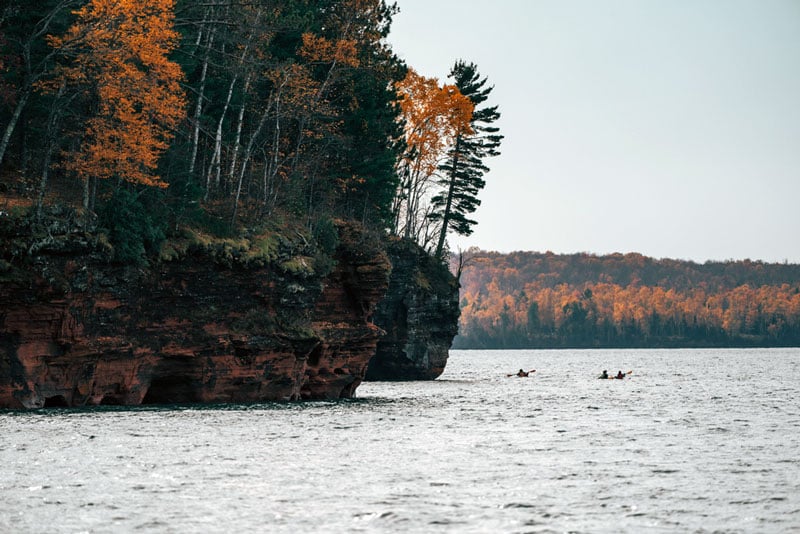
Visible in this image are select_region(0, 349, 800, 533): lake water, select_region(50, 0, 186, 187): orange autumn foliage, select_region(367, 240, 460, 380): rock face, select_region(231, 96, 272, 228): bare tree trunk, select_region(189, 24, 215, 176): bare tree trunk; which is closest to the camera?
select_region(0, 349, 800, 533): lake water

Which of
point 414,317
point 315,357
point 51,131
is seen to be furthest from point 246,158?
point 414,317

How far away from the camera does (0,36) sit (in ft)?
131

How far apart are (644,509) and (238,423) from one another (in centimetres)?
1984

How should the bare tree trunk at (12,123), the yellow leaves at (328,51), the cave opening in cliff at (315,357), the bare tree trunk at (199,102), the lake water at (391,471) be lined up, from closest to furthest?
the lake water at (391,471) < the bare tree trunk at (12,123) < the bare tree trunk at (199,102) < the cave opening in cliff at (315,357) < the yellow leaves at (328,51)

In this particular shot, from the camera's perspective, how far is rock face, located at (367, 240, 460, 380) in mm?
73500

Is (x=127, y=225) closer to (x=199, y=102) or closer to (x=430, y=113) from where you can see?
(x=199, y=102)

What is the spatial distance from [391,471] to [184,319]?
2097cm

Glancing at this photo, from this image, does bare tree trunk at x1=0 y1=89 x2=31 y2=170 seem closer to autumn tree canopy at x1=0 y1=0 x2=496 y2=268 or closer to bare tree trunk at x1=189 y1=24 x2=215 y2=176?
autumn tree canopy at x1=0 y1=0 x2=496 y2=268

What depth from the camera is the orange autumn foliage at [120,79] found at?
41562mm

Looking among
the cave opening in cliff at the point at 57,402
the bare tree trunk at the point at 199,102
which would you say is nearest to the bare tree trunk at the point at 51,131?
the bare tree trunk at the point at 199,102

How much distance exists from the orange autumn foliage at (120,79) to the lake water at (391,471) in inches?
427

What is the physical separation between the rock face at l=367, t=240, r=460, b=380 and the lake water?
27.4m

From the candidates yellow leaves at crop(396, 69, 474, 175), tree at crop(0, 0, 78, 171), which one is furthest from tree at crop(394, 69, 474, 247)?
tree at crop(0, 0, 78, 171)

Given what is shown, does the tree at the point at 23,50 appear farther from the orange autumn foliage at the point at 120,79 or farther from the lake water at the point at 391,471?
the lake water at the point at 391,471
